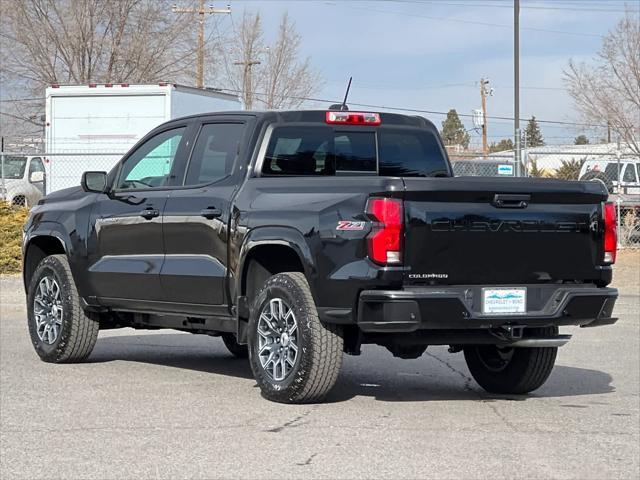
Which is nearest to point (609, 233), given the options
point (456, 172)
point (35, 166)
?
point (456, 172)

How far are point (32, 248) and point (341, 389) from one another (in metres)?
3.40

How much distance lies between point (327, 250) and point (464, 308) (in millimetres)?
938

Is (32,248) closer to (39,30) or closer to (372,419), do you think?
(372,419)

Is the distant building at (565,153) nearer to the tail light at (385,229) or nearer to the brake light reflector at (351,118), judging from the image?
the brake light reflector at (351,118)

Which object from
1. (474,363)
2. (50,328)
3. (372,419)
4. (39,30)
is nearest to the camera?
(372,419)

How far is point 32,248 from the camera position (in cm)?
1102

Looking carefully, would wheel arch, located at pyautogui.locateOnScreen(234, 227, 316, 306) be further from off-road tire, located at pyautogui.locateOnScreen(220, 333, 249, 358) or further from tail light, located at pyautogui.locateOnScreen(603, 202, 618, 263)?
off-road tire, located at pyautogui.locateOnScreen(220, 333, 249, 358)

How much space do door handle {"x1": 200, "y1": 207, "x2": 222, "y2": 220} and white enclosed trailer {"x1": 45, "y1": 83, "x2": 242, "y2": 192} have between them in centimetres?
1624

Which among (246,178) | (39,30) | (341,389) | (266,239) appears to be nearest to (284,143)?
(246,178)

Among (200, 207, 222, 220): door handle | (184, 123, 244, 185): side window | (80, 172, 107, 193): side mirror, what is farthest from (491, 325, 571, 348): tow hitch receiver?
(80, 172, 107, 193): side mirror

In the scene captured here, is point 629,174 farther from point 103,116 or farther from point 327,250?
point 327,250

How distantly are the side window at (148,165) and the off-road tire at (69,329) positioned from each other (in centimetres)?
92

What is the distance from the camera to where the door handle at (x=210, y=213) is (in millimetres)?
8898

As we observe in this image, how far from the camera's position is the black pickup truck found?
7.77 metres
